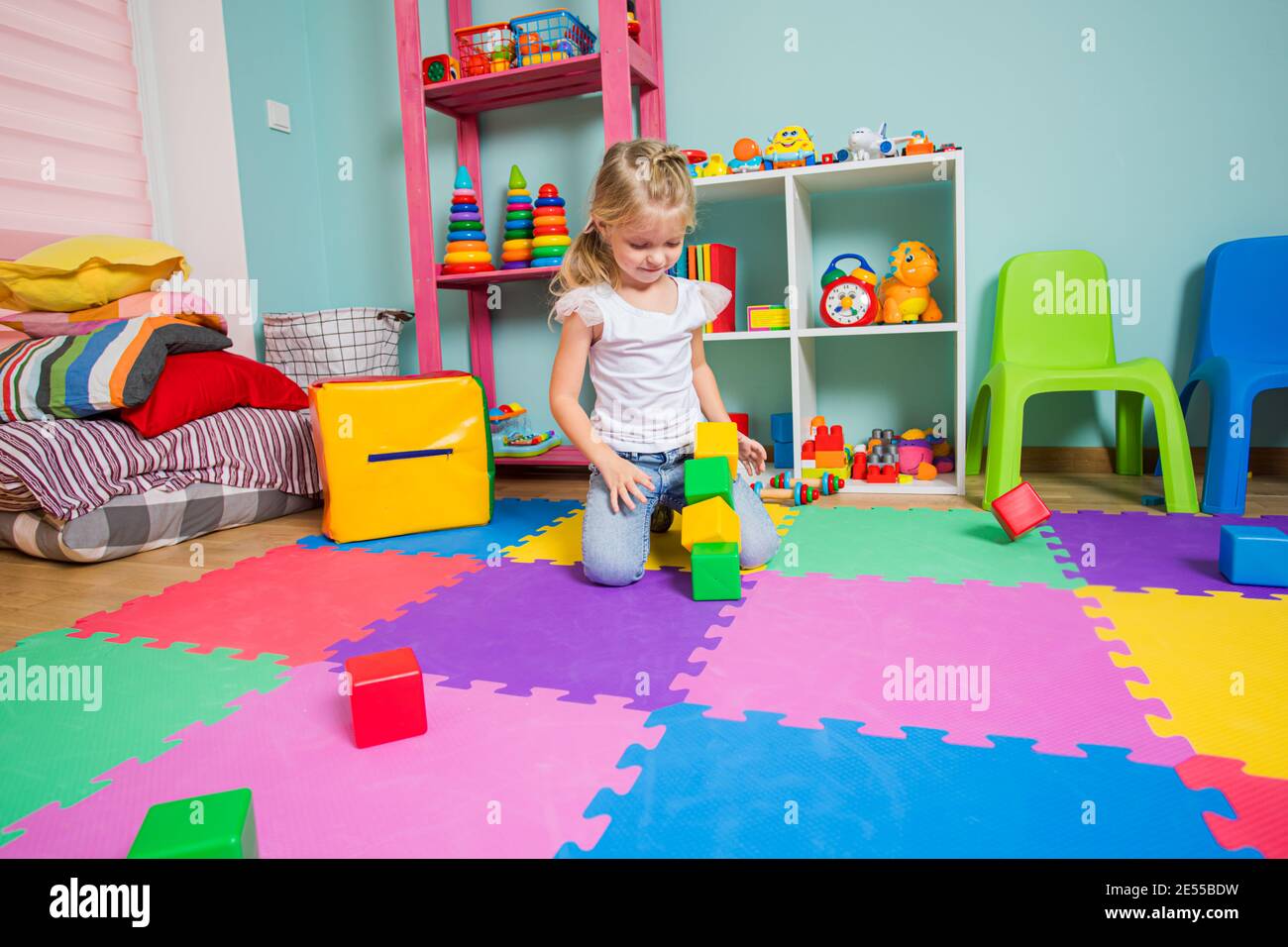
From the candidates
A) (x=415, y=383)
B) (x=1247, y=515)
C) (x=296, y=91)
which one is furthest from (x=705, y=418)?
(x=296, y=91)

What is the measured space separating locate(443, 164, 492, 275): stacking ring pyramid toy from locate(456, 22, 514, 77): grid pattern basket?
346 mm

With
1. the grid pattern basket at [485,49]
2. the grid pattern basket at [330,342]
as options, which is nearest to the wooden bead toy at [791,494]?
the grid pattern basket at [330,342]

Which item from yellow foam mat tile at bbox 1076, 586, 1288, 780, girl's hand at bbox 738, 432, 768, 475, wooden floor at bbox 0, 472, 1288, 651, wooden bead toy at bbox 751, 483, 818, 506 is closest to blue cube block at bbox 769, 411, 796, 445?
wooden bead toy at bbox 751, 483, 818, 506

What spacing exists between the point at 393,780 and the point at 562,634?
1.51 feet

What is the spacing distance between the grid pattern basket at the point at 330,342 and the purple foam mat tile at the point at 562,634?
1459 mm

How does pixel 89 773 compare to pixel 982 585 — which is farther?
pixel 982 585

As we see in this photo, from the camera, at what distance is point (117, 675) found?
1.38m

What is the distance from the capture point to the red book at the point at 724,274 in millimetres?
2656

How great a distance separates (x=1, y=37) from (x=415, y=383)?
5.65ft

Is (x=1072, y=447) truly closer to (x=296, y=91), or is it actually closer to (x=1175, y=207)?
(x=1175, y=207)

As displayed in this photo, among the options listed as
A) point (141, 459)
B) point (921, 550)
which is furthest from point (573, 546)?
point (141, 459)

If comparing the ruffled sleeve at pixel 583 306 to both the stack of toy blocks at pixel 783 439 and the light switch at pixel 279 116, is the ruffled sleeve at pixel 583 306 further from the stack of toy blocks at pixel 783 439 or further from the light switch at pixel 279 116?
the light switch at pixel 279 116

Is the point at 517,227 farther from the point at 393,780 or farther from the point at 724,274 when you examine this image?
the point at 393,780
